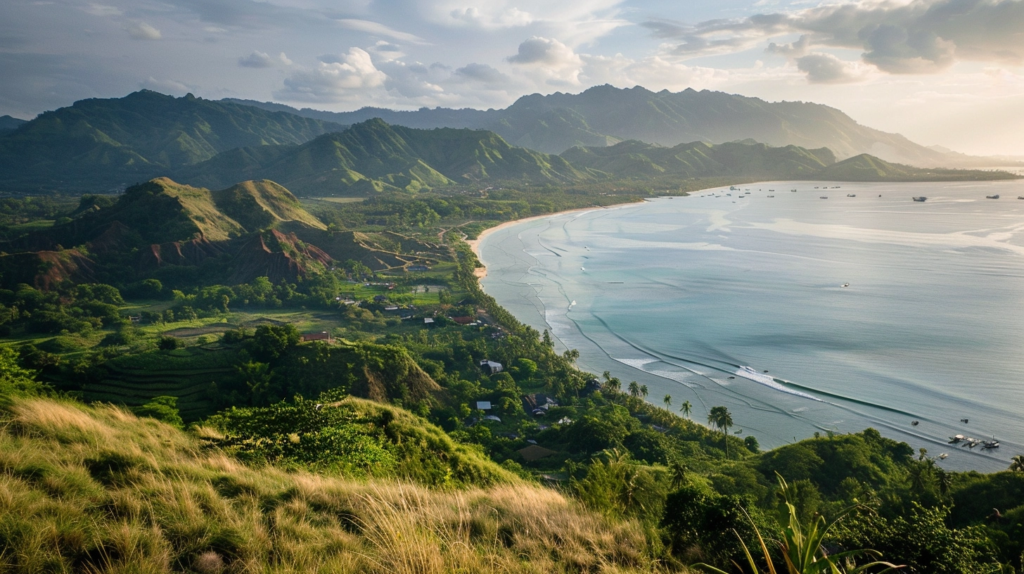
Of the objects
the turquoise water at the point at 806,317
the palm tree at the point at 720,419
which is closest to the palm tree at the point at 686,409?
the turquoise water at the point at 806,317

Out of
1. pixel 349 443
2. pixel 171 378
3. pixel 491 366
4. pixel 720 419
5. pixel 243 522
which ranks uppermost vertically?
pixel 243 522

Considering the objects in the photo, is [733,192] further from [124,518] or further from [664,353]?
[124,518]

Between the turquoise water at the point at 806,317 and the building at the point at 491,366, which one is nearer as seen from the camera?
the turquoise water at the point at 806,317

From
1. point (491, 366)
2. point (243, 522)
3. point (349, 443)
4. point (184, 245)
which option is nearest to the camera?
point (243, 522)

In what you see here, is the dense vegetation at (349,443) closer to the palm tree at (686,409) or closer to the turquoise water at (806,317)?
the palm tree at (686,409)

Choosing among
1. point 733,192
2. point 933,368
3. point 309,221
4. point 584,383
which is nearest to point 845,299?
point 933,368

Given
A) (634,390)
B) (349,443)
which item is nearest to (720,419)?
(634,390)

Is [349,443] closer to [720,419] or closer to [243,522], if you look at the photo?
[243,522]
